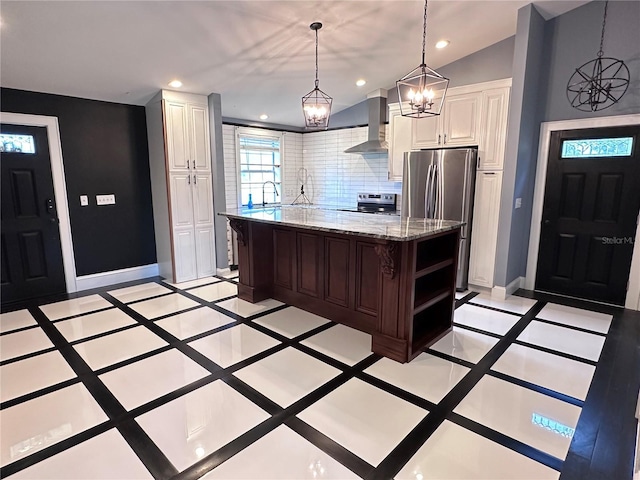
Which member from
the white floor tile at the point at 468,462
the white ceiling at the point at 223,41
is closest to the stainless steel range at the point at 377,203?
the white ceiling at the point at 223,41

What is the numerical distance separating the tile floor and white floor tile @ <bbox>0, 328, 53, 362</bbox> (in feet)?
0.05

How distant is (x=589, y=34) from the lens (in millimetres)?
3807

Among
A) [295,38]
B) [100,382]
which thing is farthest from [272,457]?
[295,38]

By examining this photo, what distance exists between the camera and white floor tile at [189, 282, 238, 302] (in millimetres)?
4263

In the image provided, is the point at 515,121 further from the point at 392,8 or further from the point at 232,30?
the point at 232,30

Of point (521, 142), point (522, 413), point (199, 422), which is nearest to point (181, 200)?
point (199, 422)

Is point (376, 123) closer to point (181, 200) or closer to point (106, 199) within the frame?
point (181, 200)

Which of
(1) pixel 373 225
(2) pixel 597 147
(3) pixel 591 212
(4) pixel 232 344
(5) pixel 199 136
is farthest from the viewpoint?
(5) pixel 199 136

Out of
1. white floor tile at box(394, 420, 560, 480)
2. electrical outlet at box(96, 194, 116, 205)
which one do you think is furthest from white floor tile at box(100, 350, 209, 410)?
electrical outlet at box(96, 194, 116, 205)

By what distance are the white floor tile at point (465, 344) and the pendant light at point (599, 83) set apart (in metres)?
2.77

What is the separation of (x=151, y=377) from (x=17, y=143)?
3.27m

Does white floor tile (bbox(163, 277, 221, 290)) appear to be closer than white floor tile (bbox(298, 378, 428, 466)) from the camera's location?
No

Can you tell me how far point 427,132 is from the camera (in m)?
4.68

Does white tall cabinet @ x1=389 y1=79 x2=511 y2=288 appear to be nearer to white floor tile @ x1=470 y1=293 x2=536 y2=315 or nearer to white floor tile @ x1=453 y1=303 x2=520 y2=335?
white floor tile @ x1=470 y1=293 x2=536 y2=315
